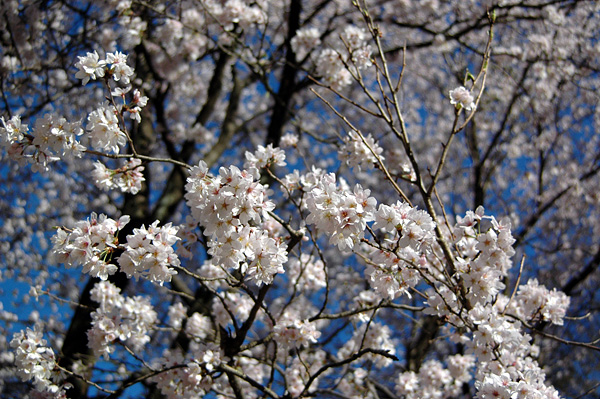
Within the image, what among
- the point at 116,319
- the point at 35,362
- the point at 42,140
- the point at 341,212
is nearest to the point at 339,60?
the point at 341,212

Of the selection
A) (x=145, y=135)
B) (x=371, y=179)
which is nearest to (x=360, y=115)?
(x=371, y=179)

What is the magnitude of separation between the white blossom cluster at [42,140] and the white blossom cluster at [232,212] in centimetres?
70

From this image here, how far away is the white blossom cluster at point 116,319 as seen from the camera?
2.99 meters

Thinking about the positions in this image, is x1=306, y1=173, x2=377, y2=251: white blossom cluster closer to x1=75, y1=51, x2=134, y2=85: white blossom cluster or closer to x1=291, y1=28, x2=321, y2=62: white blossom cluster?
x1=75, y1=51, x2=134, y2=85: white blossom cluster

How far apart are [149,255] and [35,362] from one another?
4.16ft

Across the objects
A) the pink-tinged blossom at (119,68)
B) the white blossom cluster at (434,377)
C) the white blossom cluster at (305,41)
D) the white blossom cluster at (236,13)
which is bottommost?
the white blossom cluster at (434,377)

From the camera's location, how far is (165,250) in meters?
1.89

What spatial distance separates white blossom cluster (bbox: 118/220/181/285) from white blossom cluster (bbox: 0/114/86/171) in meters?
0.58

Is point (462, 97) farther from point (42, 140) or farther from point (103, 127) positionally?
point (42, 140)

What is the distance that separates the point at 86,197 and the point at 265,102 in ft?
13.4

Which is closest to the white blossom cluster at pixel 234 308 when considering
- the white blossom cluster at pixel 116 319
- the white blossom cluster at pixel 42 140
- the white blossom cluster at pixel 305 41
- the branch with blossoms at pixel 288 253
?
the branch with blossoms at pixel 288 253

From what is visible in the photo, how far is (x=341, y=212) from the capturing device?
1.80 m

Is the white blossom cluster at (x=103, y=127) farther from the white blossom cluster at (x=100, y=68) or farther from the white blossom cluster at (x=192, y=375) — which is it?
the white blossom cluster at (x=192, y=375)

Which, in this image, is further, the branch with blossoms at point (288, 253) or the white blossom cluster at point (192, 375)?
the white blossom cluster at point (192, 375)
